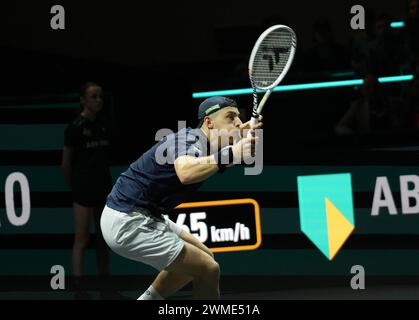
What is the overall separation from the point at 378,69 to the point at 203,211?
182cm

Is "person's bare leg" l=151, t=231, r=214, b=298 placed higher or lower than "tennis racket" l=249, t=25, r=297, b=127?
lower

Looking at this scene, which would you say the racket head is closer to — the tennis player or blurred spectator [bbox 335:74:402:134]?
the tennis player

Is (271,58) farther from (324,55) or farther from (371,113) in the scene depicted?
(324,55)

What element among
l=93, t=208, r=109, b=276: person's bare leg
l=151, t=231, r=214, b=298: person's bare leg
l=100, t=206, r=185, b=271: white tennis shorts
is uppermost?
l=93, t=208, r=109, b=276: person's bare leg

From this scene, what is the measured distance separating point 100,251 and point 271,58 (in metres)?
2.48

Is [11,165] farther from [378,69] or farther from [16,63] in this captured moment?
[378,69]

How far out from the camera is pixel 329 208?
8.70 meters

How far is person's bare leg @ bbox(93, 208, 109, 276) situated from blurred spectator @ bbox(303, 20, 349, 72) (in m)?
2.13

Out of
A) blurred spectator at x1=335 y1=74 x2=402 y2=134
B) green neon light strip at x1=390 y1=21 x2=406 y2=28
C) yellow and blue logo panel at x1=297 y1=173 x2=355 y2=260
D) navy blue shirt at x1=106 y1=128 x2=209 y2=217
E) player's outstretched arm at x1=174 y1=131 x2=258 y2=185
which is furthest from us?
green neon light strip at x1=390 y1=21 x2=406 y2=28

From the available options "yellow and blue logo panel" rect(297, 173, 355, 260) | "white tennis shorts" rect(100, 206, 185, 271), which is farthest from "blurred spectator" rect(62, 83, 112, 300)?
→ "white tennis shorts" rect(100, 206, 185, 271)

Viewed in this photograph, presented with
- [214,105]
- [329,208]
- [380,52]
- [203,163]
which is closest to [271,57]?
[214,105]

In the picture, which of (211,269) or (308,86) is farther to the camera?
(308,86)

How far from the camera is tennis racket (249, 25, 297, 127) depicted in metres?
6.66

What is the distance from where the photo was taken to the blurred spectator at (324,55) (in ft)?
31.2
